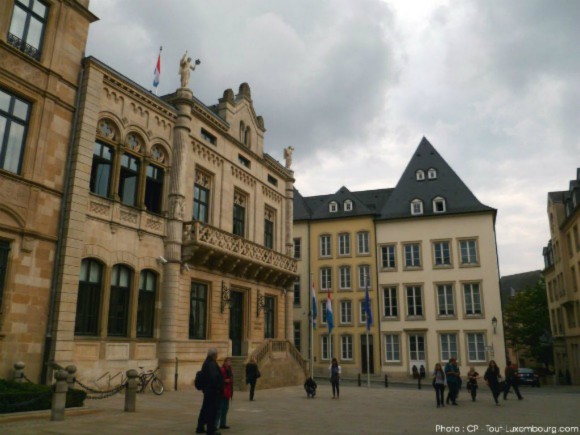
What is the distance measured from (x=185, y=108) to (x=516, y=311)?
5009 cm

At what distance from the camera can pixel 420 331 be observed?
41.1 meters

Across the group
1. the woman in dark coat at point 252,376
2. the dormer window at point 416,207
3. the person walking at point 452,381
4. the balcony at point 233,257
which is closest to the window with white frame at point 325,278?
the dormer window at point 416,207

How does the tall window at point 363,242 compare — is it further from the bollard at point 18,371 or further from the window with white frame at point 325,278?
the bollard at point 18,371

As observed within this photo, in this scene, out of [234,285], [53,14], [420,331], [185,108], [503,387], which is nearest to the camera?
[53,14]

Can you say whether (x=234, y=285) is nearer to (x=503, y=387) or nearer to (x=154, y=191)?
(x=154, y=191)

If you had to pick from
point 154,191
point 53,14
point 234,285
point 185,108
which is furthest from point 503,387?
point 53,14

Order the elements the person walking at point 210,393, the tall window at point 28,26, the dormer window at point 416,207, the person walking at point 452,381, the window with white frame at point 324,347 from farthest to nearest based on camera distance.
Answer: the dormer window at point 416,207
the window with white frame at point 324,347
the person walking at point 452,381
the tall window at point 28,26
the person walking at point 210,393

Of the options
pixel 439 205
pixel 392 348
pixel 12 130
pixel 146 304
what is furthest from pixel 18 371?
pixel 439 205

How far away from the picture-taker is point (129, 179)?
21109 millimetres

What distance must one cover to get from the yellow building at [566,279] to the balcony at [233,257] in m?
24.1

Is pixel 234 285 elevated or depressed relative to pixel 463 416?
elevated

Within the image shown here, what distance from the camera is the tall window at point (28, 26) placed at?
645 inches

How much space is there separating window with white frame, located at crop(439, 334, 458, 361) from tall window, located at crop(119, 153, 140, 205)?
29233 millimetres

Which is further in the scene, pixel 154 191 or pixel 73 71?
pixel 154 191
